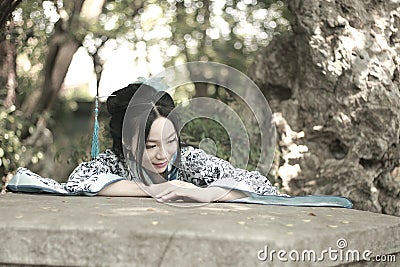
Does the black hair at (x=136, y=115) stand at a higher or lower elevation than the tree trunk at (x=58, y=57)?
lower

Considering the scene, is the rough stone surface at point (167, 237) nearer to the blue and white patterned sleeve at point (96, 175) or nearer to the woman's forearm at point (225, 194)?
the woman's forearm at point (225, 194)

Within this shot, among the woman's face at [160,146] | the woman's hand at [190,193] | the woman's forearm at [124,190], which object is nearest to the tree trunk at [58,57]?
the woman's face at [160,146]

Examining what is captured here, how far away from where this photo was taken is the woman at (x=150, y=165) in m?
2.86

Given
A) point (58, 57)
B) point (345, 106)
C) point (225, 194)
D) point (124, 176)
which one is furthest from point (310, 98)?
point (58, 57)

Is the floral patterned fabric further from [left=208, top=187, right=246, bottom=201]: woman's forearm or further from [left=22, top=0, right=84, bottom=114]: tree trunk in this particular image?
[left=22, top=0, right=84, bottom=114]: tree trunk

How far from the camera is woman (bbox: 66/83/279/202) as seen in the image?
2859 mm

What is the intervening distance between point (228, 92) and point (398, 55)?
126 cm

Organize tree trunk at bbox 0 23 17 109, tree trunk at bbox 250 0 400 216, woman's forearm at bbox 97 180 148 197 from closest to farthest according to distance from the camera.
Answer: woman's forearm at bbox 97 180 148 197
tree trunk at bbox 250 0 400 216
tree trunk at bbox 0 23 17 109

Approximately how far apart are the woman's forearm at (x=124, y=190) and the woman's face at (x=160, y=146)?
145 mm

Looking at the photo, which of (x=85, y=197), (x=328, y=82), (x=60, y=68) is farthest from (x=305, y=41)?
(x=60, y=68)

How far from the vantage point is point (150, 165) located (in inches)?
121

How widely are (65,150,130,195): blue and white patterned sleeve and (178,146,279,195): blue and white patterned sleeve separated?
303 mm

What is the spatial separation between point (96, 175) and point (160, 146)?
0.33m

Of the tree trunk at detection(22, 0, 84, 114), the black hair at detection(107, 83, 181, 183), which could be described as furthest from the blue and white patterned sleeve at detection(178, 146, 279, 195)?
the tree trunk at detection(22, 0, 84, 114)
